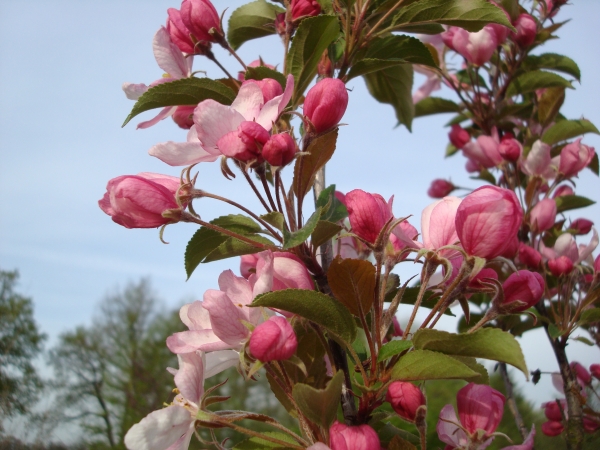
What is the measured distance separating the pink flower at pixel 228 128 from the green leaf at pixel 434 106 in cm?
122

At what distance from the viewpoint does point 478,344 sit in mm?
625

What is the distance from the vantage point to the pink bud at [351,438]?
64 centimetres

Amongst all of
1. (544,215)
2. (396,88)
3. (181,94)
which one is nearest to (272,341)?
(181,94)

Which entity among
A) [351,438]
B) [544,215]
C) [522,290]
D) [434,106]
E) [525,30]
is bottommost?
[351,438]

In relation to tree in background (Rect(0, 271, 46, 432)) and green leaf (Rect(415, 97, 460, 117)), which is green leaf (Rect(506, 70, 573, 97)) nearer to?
green leaf (Rect(415, 97, 460, 117))

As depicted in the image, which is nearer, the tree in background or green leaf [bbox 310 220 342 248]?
green leaf [bbox 310 220 342 248]

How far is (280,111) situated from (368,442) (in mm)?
447

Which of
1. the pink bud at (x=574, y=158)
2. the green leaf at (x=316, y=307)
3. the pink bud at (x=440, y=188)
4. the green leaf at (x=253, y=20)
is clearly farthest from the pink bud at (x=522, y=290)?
the pink bud at (x=440, y=188)

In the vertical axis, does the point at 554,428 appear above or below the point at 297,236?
below

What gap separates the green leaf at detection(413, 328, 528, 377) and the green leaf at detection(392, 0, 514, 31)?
2.01ft

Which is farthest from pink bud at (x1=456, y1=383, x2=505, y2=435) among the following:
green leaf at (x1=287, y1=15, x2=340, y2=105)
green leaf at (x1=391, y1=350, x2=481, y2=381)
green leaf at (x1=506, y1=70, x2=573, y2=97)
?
green leaf at (x1=506, y1=70, x2=573, y2=97)

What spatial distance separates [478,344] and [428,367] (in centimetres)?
7

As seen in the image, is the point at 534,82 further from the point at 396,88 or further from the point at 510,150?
the point at 396,88

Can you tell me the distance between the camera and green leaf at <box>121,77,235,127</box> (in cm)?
83
